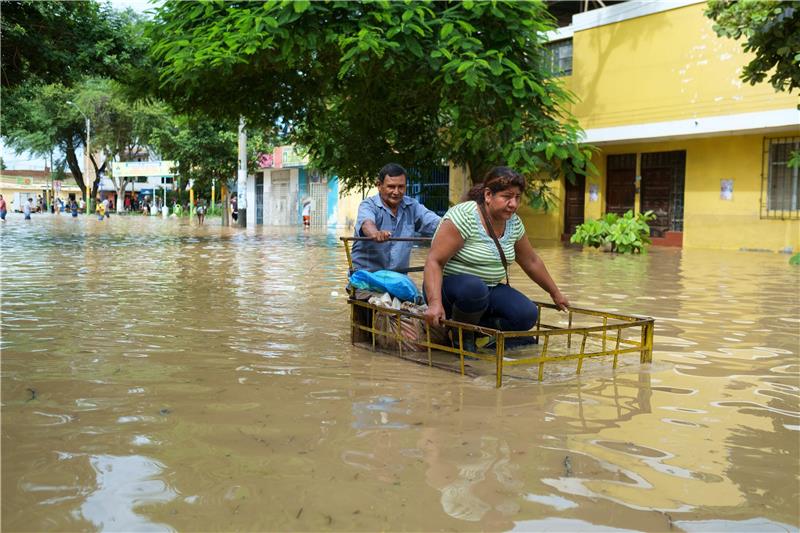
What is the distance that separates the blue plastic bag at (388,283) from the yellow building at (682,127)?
13.9 m

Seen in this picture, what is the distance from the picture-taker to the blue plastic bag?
18.2 ft

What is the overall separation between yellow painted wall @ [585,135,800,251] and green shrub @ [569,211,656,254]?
2.29 meters

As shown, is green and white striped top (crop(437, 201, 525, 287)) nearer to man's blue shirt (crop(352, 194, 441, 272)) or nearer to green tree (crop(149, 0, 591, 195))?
man's blue shirt (crop(352, 194, 441, 272))

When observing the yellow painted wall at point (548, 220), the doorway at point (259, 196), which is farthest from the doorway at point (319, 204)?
the yellow painted wall at point (548, 220)

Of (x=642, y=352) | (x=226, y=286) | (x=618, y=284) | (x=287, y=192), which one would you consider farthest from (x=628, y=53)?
(x=287, y=192)

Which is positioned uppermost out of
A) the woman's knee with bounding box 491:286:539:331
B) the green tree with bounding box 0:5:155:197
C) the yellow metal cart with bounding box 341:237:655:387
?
the green tree with bounding box 0:5:155:197

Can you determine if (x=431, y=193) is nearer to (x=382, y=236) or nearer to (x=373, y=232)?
(x=373, y=232)

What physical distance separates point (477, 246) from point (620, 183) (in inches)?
772

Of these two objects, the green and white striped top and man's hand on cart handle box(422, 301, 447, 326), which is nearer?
man's hand on cart handle box(422, 301, 447, 326)

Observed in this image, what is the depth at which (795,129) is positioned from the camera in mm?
18500

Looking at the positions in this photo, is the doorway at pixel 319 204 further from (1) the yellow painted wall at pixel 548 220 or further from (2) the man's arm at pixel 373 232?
(2) the man's arm at pixel 373 232

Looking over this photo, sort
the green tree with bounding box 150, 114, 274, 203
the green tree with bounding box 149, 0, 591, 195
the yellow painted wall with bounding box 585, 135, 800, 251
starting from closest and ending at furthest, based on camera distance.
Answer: the green tree with bounding box 149, 0, 591, 195 → the yellow painted wall with bounding box 585, 135, 800, 251 → the green tree with bounding box 150, 114, 274, 203

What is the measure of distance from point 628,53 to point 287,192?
25826mm

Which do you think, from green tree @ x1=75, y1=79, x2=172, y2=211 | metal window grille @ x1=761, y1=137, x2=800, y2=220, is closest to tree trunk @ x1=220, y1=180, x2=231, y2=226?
green tree @ x1=75, y1=79, x2=172, y2=211
